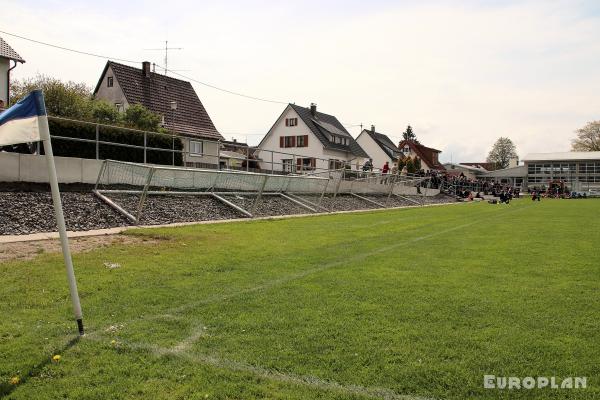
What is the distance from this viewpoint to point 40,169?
14594mm

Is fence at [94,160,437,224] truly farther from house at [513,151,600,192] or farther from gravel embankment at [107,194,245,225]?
house at [513,151,600,192]

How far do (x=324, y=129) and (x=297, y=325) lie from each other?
63785 millimetres

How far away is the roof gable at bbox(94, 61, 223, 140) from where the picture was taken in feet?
149

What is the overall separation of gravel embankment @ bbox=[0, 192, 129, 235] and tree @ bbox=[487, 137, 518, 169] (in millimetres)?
144162

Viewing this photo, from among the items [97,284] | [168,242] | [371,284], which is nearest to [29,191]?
[168,242]

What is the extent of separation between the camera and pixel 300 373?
3777 millimetres

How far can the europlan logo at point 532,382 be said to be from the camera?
3.52 m

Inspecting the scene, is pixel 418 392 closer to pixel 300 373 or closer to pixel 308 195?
pixel 300 373

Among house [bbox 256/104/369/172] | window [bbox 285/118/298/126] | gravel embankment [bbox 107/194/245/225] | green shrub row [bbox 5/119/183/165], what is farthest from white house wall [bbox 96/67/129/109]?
gravel embankment [bbox 107/194/245/225]

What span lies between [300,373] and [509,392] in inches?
58.2

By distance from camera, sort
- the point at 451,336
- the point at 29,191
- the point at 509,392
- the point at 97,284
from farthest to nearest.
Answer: the point at 29,191, the point at 97,284, the point at 451,336, the point at 509,392

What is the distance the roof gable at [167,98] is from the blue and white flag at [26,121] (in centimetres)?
4059

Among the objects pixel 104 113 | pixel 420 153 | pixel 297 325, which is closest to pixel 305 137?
pixel 104 113

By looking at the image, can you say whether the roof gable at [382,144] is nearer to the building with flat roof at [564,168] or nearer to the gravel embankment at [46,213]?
the building with flat roof at [564,168]
